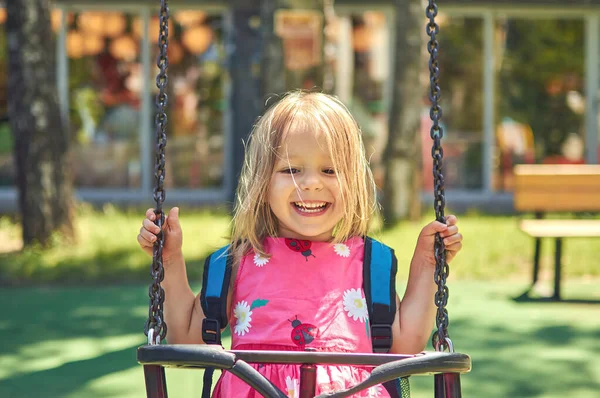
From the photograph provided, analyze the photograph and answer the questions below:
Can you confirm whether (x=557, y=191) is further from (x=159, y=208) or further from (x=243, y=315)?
(x=159, y=208)

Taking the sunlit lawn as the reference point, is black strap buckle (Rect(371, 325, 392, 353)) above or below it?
above

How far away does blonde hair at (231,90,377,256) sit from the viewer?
2.50 m

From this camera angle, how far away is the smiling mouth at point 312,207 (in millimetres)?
2490

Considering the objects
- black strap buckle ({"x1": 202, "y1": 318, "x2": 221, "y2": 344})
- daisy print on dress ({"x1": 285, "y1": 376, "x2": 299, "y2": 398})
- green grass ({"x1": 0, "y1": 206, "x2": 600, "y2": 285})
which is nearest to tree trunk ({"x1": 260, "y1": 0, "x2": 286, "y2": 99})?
green grass ({"x1": 0, "y1": 206, "x2": 600, "y2": 285})

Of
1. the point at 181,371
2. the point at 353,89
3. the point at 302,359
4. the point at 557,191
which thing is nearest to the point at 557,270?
the point at 557,191

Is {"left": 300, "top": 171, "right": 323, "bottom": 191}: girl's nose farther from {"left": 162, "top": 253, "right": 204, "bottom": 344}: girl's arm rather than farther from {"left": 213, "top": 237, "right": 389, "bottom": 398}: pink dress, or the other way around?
{"left": 162, "top": 253, "right": 204, "bottom": 344}: girl's arm

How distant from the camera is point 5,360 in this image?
4.82 meters

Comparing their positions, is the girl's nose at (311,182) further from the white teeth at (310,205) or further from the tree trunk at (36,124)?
the tree trunk at (36,124)

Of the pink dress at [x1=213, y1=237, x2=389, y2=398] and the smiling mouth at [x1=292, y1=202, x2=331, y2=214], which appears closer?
the pink dress at [x1=213, y1=237, x2=389, y2=398]

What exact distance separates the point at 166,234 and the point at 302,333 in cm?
47

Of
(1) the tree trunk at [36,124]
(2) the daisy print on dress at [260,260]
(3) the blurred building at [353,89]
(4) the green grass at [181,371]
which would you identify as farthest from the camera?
(3) the blurred building at [353,89]

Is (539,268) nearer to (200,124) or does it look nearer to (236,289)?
(236,289)

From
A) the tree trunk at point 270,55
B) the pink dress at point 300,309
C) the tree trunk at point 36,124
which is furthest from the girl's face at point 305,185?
the tree trunk at point 36,124

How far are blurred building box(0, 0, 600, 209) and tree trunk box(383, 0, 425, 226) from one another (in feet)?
8.44
